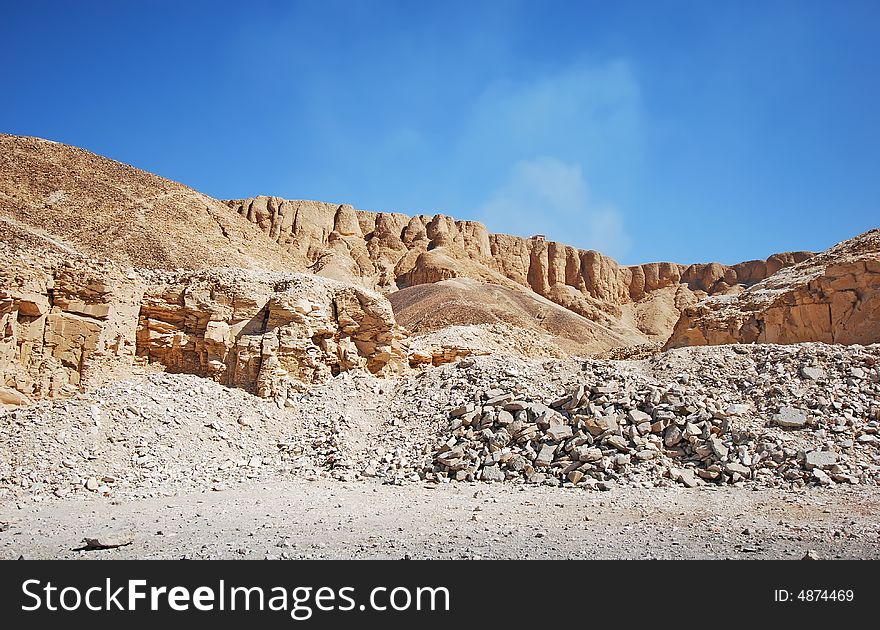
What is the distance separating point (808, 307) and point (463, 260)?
4267 centimetres

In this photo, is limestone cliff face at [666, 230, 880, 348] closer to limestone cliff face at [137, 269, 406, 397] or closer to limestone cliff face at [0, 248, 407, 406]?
limestone cliff face at [0, 248, 407, 406]

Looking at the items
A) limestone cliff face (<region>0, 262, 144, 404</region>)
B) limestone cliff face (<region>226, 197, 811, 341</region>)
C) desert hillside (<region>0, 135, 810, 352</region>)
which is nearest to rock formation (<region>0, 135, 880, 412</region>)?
limestone cliff face (<region>0, 262, 144, 404</region>)

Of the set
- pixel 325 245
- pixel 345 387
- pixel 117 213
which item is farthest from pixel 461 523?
pixel 325 245

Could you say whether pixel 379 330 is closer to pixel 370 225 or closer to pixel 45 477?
pixel 45 477

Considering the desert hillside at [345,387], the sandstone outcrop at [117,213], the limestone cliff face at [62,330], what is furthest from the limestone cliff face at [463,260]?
the limestone cliff face at [62,330]

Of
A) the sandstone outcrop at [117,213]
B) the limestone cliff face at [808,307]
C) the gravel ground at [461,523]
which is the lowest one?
the gravel ground at [461,523]

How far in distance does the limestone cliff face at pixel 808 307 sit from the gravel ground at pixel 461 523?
13.6 m

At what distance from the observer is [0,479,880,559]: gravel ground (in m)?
6.51

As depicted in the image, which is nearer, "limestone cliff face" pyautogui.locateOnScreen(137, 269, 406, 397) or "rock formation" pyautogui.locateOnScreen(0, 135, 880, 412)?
"rock formation" pyautogui.locateOnScreen(0, 135, 880, 412)

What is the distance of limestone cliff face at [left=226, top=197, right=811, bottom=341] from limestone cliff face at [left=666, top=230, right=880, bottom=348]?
32.2 meters

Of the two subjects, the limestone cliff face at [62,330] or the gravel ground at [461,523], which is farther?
the limestone cliff face at [62,330]

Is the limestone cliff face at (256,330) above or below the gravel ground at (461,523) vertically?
above

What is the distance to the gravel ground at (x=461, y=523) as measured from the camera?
651 centimetres

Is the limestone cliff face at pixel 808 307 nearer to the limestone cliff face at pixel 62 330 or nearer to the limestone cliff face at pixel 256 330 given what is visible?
the limestone cliff face at pixel 256 330
